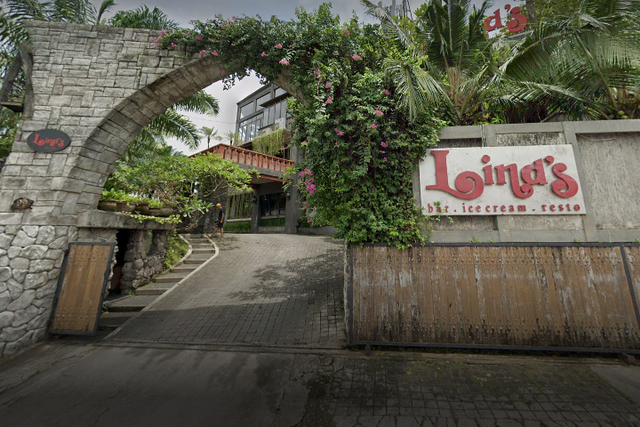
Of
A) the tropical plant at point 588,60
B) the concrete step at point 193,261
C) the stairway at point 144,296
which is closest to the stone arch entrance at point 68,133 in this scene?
the stairway at point 144,296

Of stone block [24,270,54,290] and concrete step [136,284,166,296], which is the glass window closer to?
concrete step [136,284,166,296]

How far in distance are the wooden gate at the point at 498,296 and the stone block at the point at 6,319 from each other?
6046mm

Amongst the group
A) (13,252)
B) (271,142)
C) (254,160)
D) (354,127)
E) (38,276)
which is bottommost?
(38,276)

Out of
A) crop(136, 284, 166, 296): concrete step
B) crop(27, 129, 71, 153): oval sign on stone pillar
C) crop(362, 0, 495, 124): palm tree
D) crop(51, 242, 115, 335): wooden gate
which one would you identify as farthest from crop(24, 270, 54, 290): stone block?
crop(362, 0, 495, 124): palm tree

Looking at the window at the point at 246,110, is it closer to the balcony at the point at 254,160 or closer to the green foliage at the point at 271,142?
the green foliage at the point at 271,142

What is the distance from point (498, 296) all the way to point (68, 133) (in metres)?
8.89

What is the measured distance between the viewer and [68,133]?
16.6 feet

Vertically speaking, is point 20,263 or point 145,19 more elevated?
point 145,19

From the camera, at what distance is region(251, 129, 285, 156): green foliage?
714 inches

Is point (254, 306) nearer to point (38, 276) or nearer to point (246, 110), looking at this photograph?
point (38, 276)

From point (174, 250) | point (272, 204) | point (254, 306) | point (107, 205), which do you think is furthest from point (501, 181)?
point (272, 204)

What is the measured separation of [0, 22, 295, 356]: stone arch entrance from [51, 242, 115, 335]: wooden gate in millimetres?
179

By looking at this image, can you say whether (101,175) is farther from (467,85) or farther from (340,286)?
(467,85)

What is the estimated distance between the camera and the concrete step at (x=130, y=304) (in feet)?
19.9
